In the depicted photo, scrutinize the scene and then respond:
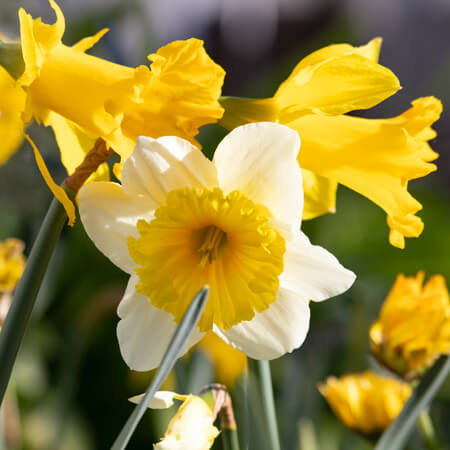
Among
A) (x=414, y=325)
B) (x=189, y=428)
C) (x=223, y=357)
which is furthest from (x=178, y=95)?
(x=223, y=357)

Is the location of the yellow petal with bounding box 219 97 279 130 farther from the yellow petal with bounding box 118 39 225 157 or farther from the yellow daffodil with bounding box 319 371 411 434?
the yellow daffodil with bounding box 319 371 411 434

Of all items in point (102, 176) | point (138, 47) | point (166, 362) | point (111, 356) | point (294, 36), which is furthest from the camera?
point (294, 36)

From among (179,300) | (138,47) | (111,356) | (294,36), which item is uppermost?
(179,300)

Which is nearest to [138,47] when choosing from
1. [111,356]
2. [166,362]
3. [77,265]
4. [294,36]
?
[77,265]

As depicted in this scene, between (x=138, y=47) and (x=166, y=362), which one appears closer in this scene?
(x=166, y=362)

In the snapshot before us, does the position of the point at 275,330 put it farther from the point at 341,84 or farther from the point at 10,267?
the point at 10,267

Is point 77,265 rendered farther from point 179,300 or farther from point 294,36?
point 294,36

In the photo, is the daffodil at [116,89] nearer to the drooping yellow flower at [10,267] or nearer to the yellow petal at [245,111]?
the yellow petal at [245,111]
